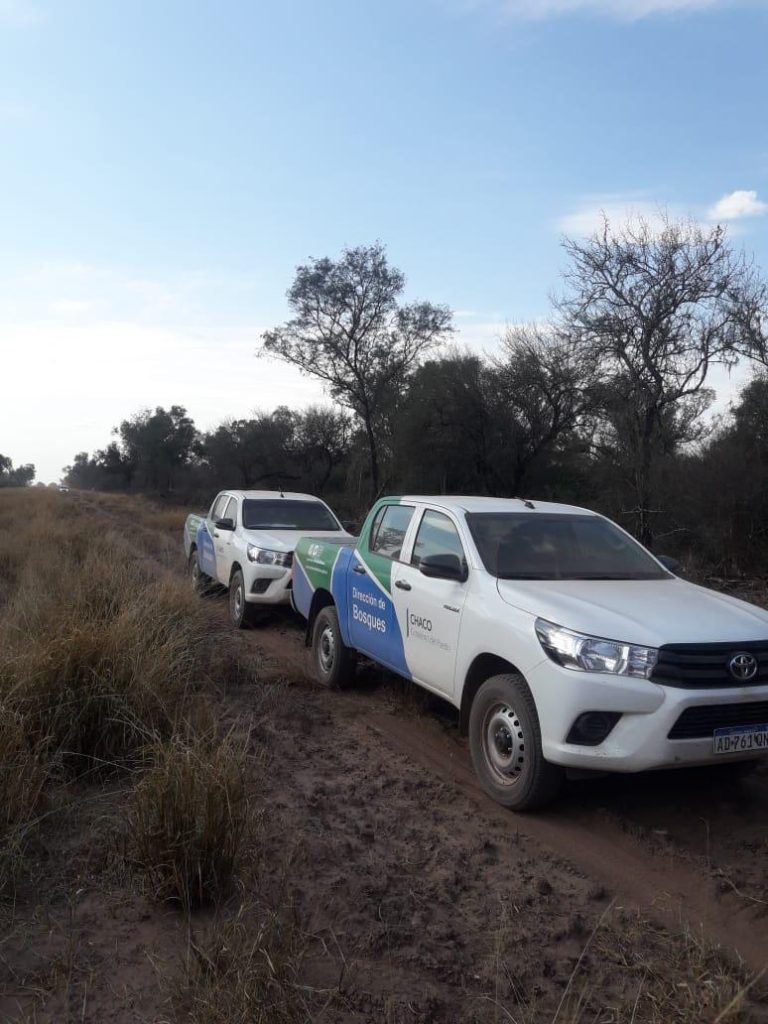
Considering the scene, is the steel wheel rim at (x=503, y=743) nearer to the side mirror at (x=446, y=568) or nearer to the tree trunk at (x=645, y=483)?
the side mirror at (x=446, y=568)

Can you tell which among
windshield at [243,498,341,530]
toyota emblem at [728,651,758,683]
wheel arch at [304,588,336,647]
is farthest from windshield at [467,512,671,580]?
windshield at [243,498,341,530]

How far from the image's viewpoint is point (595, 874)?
4.20 m

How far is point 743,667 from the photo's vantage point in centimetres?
455

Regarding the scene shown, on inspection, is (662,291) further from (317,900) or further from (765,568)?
(317,900)

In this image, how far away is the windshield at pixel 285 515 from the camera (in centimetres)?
1157

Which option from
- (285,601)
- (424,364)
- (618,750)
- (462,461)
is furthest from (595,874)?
(424,364)

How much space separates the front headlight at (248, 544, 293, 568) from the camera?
33.7 ft

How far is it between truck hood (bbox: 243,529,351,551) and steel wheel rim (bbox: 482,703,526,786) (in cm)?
524

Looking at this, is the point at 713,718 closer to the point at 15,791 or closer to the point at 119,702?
the point at 119,702

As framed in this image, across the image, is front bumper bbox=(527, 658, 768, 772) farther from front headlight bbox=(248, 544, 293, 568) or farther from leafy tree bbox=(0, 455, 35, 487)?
leafy tree bbox=(0, 455, 35, 487)

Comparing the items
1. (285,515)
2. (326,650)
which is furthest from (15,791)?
(285,515)

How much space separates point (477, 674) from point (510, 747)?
0.54 meters

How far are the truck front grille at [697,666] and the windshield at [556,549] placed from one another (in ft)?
4.24

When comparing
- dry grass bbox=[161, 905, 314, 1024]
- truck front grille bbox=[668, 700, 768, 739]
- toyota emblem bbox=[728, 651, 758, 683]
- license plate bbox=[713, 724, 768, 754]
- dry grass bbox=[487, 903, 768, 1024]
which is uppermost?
toyota emblem bbox=[728, 651, 758, 683]
